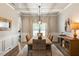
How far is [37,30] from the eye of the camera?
408 inches

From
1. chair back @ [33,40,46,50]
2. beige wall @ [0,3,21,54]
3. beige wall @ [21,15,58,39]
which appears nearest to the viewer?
chair back @ [33,40,46,50]

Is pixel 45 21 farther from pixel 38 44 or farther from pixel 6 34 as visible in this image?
pixel 38 44

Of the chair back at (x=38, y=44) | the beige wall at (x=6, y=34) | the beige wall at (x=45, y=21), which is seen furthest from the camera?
the beige wall at (x=45, y=21)

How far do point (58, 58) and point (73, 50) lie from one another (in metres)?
3.94

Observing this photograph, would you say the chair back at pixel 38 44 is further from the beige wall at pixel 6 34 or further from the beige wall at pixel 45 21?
the beige wall at pixel 45 21

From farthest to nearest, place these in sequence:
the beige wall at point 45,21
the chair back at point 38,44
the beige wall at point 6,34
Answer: the beige wall at point 45,21 < the beige wall at point 6,34 < the chair back at point 38,44

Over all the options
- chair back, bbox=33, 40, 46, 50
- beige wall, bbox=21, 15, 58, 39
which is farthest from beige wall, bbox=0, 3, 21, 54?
beige wall, bbox=21, 15, 58, 39

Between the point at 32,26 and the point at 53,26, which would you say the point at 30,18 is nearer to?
the point at 32,26

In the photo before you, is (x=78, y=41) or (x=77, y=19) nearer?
(x=78, y=41)

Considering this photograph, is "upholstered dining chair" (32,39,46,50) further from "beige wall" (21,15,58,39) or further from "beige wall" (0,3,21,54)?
"beige wall" (21,15,58,39)

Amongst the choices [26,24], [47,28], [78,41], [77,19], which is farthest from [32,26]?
[78,41]

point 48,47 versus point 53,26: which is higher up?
point 53,26

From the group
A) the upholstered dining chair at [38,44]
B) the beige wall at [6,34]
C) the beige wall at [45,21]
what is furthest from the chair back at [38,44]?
the beige wall at [45,21]

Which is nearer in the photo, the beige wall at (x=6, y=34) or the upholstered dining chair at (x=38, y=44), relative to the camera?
the upholstered dining chair at (x=38, y=44)
